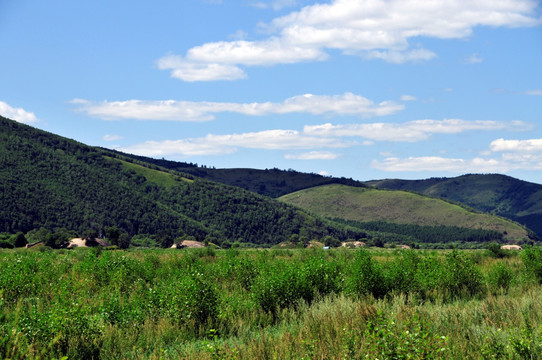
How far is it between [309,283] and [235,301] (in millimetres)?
3192

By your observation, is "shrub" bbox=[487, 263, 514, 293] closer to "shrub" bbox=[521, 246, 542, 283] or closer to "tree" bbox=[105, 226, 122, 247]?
"shrub" bbox=[521, 246, 542, 283]

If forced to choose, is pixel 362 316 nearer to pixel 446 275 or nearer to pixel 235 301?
pixel 235 301

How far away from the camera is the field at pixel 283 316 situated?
31.5 feet

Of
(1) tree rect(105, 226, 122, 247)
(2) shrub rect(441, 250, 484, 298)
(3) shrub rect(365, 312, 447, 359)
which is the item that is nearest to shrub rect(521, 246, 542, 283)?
(2) shrub rect(441, 250, 484, 298)

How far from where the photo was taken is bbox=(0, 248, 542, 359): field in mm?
9602

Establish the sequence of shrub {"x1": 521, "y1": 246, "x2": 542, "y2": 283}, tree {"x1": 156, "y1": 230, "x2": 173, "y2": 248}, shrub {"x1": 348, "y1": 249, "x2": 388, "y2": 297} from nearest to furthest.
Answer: shrub {"x1": 348, "y1": 249, "x2": 388, "y2": 297}, shrub {"x1": 521, "y1": 246, "x2": 542, "y2": 283}, tree {"x1": 156, "y1": 230, "x2": 173, "y2": 248}

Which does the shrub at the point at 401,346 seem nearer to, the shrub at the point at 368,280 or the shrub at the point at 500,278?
the shrub at the point at 368,280

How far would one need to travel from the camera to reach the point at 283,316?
16.5m

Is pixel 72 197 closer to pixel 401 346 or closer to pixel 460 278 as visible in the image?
pixel 460 278

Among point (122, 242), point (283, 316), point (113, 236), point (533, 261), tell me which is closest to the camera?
point (283, 316)

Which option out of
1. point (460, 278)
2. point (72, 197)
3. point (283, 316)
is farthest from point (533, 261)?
point (72, 197)

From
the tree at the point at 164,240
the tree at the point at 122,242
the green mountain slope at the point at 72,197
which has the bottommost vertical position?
the tree at the point at 164,240

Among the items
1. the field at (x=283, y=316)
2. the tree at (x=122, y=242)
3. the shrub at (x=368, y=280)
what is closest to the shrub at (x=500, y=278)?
the field at (x=283, y=316)

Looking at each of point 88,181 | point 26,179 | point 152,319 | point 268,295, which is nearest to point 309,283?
point 268,295
